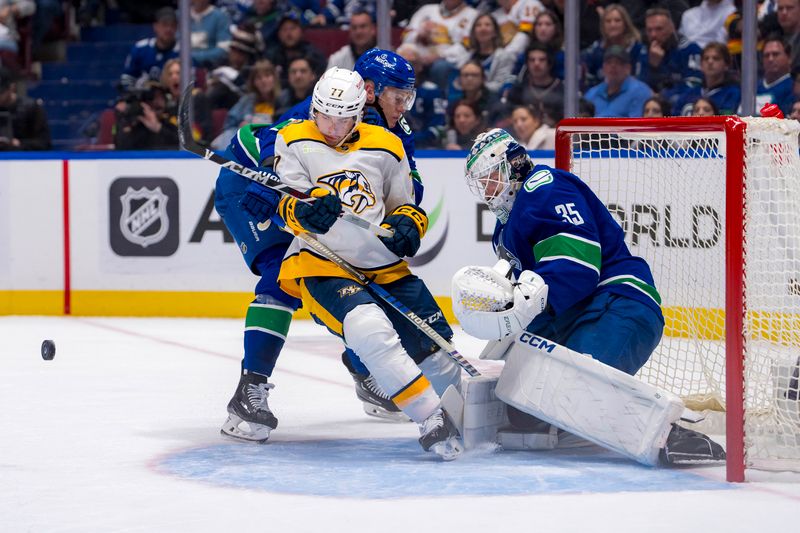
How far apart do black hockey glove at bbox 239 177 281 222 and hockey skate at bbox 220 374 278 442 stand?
45 centimetres

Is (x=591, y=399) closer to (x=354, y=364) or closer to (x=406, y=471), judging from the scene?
(x=406, y=471)

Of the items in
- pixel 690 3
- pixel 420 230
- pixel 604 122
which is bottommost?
pixel 420 230

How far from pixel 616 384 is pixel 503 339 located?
0.38 meters

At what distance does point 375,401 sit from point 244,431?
50 cm

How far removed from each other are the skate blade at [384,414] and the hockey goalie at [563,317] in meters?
0.49

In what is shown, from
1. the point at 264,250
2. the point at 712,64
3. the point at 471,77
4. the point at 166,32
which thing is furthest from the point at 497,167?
the point at 166,32

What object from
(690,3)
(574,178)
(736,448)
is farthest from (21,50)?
(736,448)

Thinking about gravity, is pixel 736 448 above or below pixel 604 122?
below

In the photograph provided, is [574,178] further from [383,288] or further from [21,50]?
[21,50]

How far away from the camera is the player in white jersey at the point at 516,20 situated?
652 cm

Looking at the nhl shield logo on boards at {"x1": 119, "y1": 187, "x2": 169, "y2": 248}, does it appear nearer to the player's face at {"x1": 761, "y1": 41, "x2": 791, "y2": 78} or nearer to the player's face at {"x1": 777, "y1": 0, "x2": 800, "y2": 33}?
the player's face at {"x1": 761, "y1": 41, "x2": 791, "y2": 78}

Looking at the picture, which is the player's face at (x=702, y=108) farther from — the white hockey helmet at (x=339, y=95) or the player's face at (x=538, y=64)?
the white hockey helmet at (x=339, y=95)

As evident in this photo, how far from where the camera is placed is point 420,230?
11.4 feet

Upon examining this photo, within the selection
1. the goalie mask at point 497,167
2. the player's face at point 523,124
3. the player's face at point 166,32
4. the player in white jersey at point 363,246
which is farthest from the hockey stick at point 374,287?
the player's face at point 166,32
